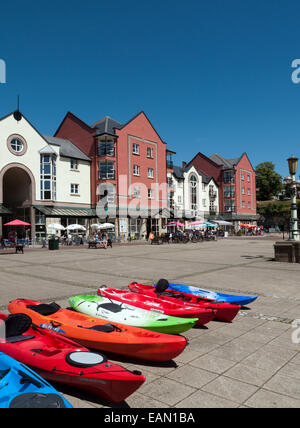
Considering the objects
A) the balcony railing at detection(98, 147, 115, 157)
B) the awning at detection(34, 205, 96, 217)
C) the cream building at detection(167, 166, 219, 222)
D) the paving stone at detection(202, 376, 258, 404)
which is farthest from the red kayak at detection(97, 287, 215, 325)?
the cream building at detection(167, 166, 219, 222)

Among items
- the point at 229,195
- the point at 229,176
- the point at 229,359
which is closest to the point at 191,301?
the point at 229,359

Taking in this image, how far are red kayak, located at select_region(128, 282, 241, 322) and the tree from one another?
258 ft

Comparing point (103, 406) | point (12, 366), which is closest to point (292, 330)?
point (103, 406)

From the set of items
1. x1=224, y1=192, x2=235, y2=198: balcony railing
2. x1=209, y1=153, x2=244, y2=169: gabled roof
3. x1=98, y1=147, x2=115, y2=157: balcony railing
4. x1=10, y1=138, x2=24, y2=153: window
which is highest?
x1=209, y1=153, x2=244, y2=169: gabled roof

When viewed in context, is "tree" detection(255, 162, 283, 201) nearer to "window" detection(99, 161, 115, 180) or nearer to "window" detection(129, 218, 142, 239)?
"window" detection(129, 218, 142, 239)

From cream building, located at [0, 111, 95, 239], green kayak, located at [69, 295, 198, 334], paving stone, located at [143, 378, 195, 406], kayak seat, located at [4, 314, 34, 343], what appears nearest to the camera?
paving stone, located at [143, 378, 195, 406]

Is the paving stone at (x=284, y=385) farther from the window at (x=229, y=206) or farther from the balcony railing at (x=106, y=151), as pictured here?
the window at (x=229, y=206)

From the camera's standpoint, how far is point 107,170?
3841 cm

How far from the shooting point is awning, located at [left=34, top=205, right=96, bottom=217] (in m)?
32.7

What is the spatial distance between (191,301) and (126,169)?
1350 inches

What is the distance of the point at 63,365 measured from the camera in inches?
143

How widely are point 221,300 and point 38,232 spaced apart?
2884 centimetres

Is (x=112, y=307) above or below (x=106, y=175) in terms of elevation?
below

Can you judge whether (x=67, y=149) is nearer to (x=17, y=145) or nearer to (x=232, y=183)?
(x=17, y=145)
